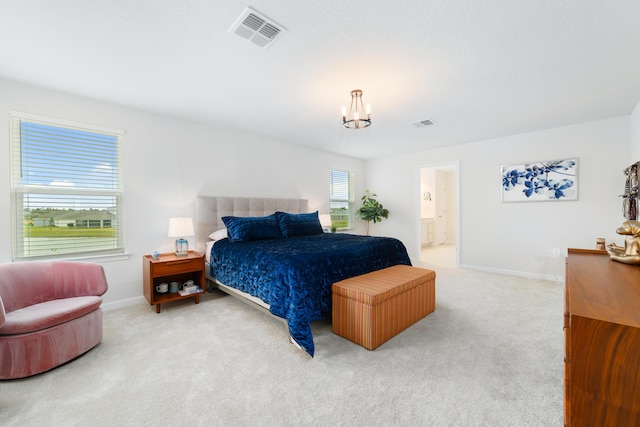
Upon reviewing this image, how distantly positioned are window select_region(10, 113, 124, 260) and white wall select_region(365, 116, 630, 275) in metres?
5.22

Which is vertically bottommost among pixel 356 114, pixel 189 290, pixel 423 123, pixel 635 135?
pixel 189 290

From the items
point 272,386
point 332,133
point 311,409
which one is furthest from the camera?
point 332,133

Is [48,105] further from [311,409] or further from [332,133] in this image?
[311,409]

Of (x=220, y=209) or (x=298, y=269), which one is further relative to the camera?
(x=220, y=209)

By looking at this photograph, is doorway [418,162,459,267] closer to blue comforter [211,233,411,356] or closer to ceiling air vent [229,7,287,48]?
blue comforter [211,233,411,356]

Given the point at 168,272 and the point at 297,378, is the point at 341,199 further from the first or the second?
the point at 297,378

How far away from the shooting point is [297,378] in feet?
6.16

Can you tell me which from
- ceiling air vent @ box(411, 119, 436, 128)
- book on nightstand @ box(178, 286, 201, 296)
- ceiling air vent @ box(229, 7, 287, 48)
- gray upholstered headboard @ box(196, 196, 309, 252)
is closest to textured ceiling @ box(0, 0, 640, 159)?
ceiling air vent @ box(229, 7, 287, 48)

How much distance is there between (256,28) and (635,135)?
15.2 feet

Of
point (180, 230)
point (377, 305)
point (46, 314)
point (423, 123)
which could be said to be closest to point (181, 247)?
point (180, 230)

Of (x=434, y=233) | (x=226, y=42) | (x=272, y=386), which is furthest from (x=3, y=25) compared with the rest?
(x=434, y=233)

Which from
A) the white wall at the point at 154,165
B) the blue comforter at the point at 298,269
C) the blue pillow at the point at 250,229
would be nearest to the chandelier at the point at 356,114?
the blue comforter at the point at 298,269

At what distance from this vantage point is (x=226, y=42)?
81.5 inches

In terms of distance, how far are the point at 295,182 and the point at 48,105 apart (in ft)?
11.1
